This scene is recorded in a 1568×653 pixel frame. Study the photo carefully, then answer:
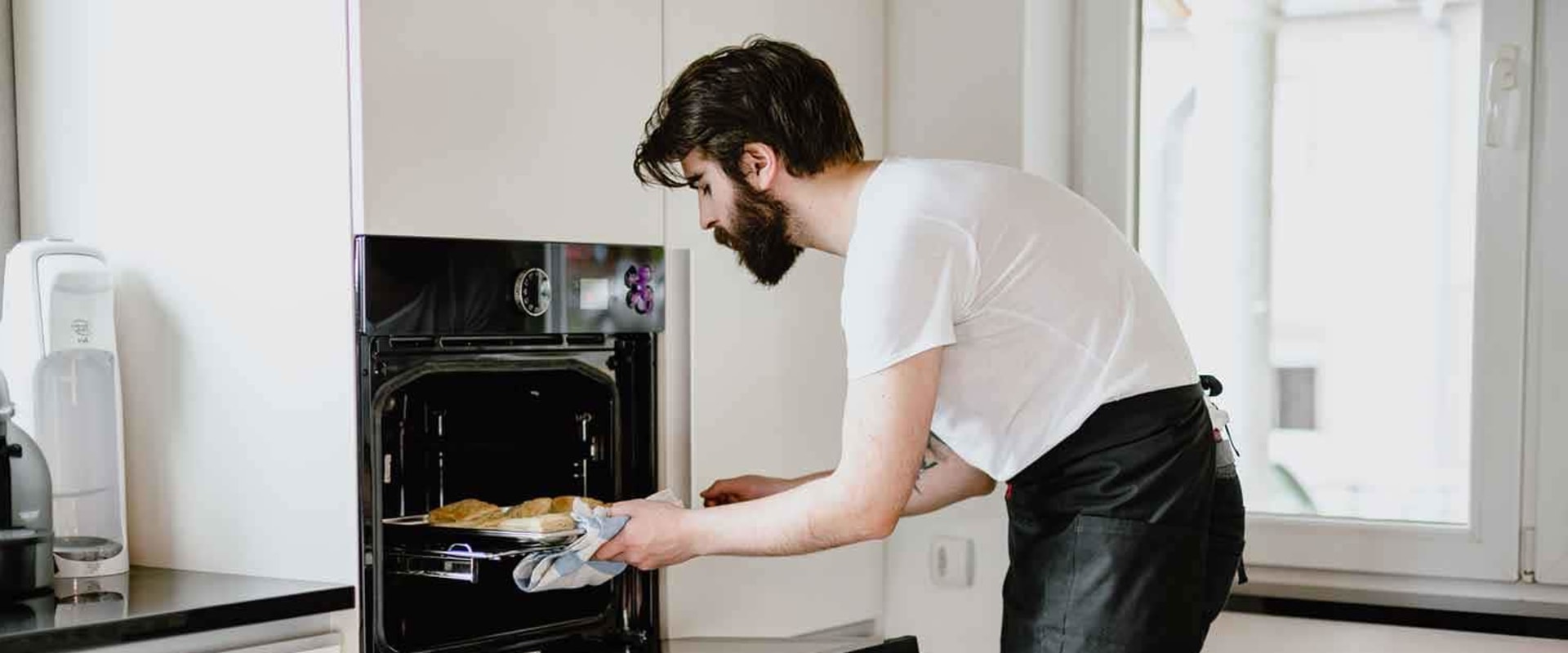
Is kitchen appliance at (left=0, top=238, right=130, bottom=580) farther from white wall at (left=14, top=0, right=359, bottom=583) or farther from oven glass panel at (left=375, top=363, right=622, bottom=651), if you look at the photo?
oven glass panel at (left=375, top=363, right=622, bottom=651)

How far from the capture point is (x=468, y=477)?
196 cm

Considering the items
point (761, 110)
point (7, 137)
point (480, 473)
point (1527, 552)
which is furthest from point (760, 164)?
point (1527, 552)

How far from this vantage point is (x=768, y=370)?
2311 mm

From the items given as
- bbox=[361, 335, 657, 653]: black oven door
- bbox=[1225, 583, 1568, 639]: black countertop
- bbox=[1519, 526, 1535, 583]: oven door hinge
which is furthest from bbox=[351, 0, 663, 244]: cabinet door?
bbox=[1519, 526, 1535, 583]: oven door hinge

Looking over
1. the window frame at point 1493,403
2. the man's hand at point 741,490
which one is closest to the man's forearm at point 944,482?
the man's hand at point 741,490

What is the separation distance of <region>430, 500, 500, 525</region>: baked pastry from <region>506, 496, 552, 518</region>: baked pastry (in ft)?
0.07

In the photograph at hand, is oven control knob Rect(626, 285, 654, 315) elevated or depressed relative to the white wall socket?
elevated

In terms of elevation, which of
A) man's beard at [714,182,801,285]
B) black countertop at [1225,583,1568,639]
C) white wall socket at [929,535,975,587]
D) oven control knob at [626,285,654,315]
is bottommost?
black countertop at [1225,583,1568,639]

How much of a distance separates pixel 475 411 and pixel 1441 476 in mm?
1495

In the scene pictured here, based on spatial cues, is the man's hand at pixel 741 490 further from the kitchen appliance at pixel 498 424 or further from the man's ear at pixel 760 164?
the man's ear at pixel 760 164

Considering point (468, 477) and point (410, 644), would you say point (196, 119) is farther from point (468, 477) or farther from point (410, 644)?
point (410, 644)

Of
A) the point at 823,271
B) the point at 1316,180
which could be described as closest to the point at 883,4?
the point at 823,271

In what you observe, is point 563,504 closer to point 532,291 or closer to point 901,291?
point 532,291

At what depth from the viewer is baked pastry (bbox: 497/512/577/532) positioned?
5.55 ft
